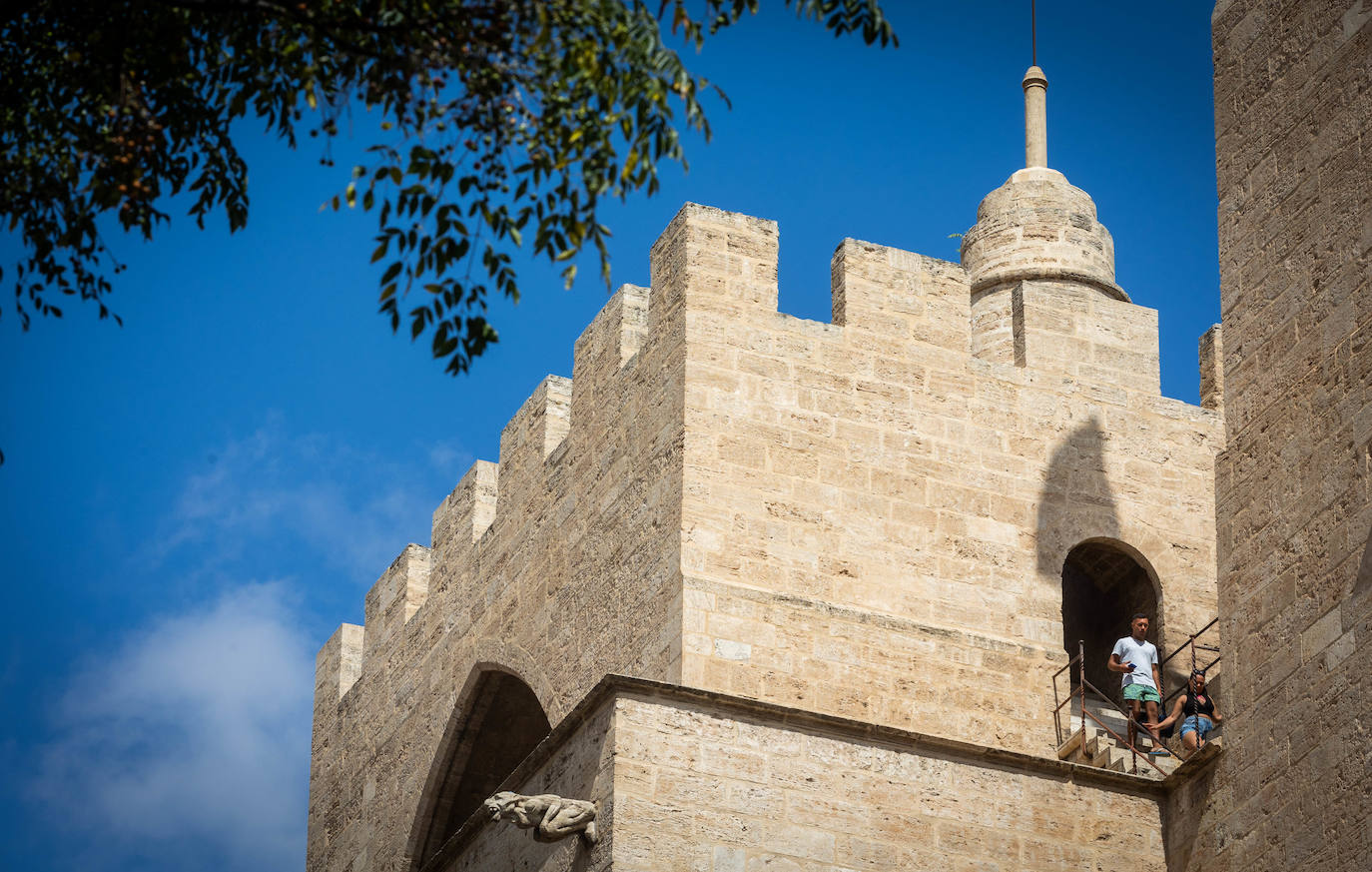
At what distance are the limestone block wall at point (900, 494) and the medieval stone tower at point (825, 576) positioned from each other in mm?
20

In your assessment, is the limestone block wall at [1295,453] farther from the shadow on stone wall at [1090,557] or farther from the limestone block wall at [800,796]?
the shadow on stone wall at [1090,557]

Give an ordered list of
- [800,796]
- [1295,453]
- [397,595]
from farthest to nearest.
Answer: [397,595], [800,796], [1295,453]

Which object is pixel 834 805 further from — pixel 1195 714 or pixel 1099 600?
pixel 1099 600

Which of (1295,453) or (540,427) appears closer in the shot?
(1295,453)

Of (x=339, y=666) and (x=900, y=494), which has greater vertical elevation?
(x=339, y=666)

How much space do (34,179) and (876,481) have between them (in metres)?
7.54

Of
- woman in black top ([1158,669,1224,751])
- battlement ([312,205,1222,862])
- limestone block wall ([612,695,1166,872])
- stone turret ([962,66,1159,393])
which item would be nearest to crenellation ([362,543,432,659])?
battlement ([312,205,1222,862])

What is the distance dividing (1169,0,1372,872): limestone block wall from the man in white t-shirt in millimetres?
889

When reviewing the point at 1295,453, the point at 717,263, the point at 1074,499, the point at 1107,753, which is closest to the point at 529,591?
the point at 717,263

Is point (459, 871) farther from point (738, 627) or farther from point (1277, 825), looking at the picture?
point (1277, 825)

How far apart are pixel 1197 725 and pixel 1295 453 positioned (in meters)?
2.16

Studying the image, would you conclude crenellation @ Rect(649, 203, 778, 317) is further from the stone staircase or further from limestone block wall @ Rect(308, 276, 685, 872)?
the stone staircase

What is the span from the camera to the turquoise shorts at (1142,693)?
46.3 feet

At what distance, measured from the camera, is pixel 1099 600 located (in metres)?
16.7
